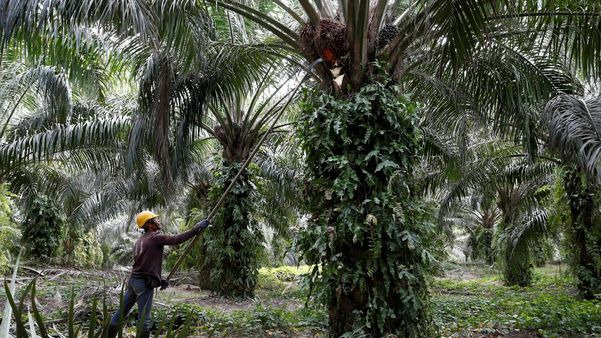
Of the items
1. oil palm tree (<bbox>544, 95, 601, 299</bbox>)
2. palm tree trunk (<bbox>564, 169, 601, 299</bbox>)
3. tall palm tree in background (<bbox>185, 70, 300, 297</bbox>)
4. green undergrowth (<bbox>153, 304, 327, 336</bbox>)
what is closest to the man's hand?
green undergrowth (<bbox>153, 304, 327, 336</bbox>)

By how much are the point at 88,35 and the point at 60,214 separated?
1213 centimetres

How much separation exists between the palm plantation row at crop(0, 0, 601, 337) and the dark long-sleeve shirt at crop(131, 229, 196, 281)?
1.22m

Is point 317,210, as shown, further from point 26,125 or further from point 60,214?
point 60,214

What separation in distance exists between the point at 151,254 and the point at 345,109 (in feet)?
8.71

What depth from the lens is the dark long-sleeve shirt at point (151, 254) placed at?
580cm

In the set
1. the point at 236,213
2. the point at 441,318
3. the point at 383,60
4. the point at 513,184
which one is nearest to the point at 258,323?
the point at 441,318

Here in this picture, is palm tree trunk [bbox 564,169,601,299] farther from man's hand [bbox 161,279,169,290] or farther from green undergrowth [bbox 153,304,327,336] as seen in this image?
man's hand [bbox 161,279,169,290]

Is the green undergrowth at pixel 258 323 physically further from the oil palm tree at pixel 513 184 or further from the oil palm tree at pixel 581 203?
the oil palm tree at pixel 513 184

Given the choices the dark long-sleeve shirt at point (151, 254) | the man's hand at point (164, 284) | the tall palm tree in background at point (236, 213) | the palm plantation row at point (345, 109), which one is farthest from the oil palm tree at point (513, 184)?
the man's hand at point (164, 284)

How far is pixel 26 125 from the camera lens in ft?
33.0

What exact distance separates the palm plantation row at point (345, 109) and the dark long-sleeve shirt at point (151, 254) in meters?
1.22

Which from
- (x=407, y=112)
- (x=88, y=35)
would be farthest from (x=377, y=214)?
(x=88, y=35)

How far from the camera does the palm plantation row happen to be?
5172mm

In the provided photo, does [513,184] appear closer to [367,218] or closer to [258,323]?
[258,323]
